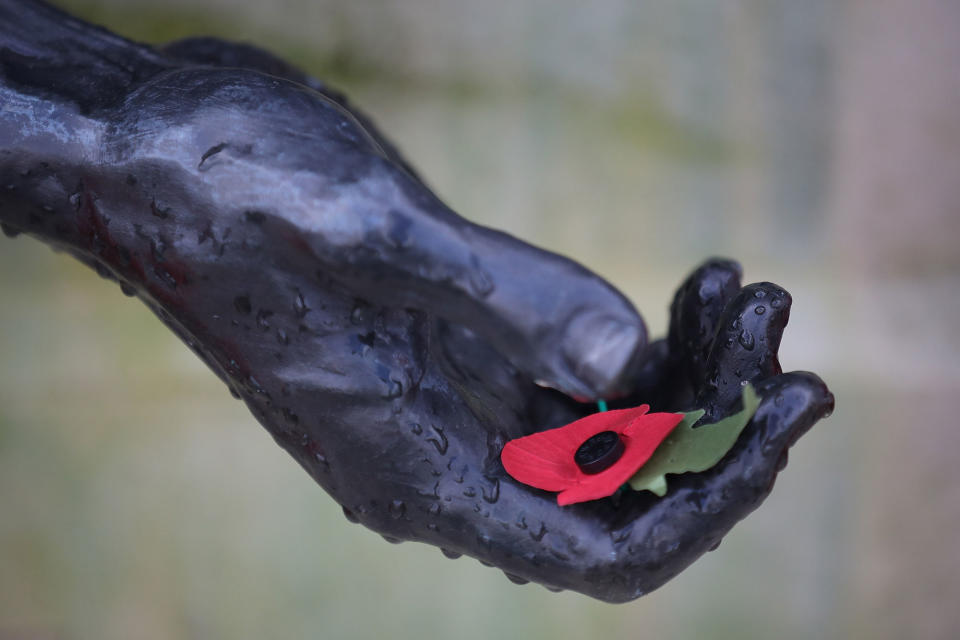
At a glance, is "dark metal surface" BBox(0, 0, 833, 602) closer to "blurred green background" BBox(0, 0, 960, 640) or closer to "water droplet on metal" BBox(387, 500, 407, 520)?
"water droplet on metal" BBox(387, 500, 407, 520)

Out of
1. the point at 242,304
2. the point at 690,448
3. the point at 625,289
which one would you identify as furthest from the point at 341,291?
the point at 625,289

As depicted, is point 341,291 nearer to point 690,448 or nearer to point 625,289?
point 690,448

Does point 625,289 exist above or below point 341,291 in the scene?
above

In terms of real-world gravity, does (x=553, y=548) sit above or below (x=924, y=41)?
below

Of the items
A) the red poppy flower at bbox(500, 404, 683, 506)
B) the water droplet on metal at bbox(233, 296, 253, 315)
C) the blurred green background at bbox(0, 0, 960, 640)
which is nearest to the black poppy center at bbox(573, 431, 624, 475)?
the red poppy flower at bbox(500, 404, 683, 506)

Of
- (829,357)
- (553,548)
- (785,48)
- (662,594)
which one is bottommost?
(553,548)

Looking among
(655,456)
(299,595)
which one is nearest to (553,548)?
(655,456)

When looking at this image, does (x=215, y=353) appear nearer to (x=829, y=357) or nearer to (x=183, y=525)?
(x=183, y=525)
